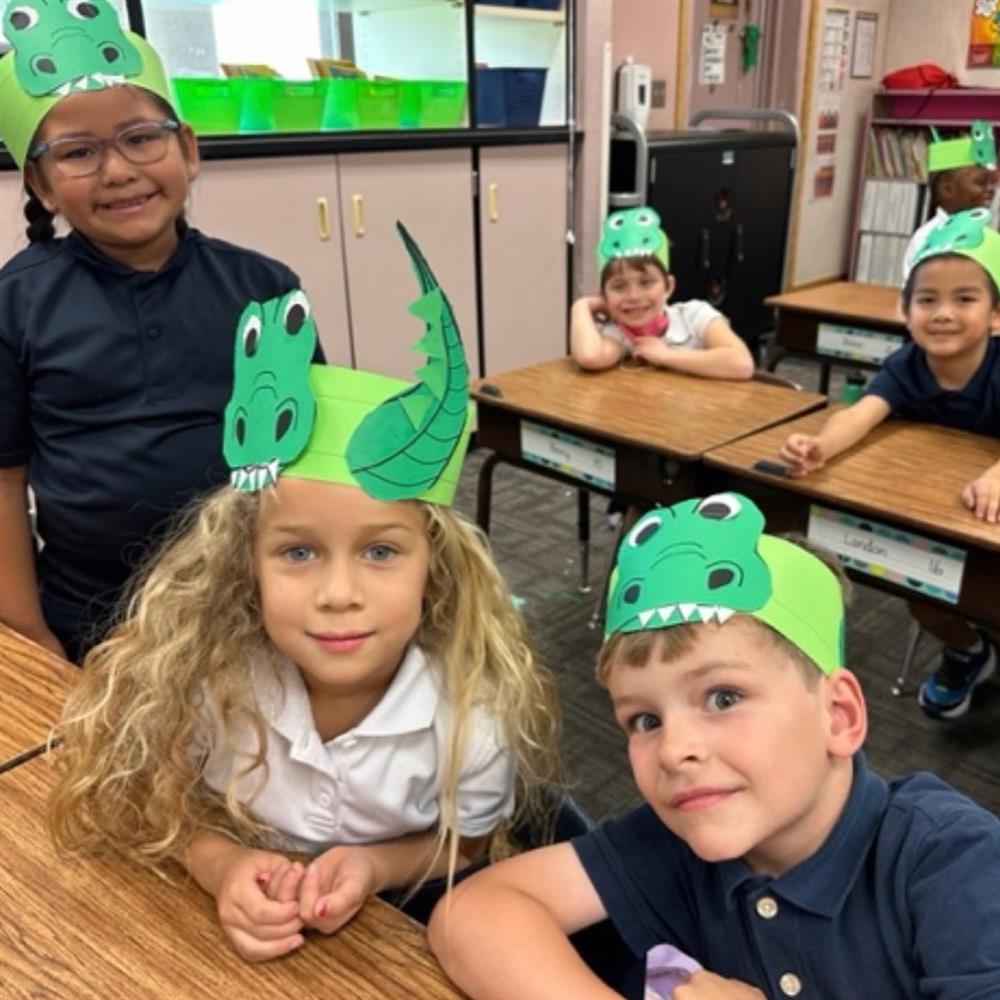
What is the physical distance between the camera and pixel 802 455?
1714mm

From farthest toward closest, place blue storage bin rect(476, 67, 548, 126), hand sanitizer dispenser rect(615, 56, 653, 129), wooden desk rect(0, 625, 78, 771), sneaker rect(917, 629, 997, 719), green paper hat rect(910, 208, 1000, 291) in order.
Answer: hand sanitizer dispenser rect(615, 56, 653, 129) → blue storage bin rect(476, 67, 548, 126) → sneaker rect(917, 629, 997, 719) → green paper hat rect(910, 208, 1000, 291) → wooden desk rect(0, 625, 78, 771)

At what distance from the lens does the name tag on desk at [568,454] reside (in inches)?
82.1

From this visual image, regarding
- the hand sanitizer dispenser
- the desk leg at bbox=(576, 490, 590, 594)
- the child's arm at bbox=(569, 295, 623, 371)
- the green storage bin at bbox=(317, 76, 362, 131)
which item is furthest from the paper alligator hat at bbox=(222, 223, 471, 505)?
the hand sanitizer dispenser

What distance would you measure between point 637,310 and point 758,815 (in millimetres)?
1944

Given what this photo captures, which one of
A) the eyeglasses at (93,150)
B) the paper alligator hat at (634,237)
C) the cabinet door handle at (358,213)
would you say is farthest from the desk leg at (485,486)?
the cabinet door handle at (358,213)

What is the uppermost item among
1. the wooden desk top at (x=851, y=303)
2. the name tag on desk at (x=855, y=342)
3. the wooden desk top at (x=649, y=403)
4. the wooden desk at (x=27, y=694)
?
the wooden desk at (x=27, y=694)

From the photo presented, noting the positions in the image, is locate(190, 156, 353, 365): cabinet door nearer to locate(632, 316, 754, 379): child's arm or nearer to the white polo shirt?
locate(632, 316, 754, 379): child's arm

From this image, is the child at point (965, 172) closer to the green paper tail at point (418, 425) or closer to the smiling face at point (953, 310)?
the smiling face at point (953, 310)

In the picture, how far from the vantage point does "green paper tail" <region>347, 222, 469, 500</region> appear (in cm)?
77

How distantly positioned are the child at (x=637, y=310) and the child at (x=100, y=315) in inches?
50.9

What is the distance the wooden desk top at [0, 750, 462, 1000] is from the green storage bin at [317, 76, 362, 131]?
3004 mm

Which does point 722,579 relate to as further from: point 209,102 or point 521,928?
point 209,102

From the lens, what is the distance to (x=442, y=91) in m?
3.59

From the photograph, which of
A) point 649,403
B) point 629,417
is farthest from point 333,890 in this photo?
point 649,403
